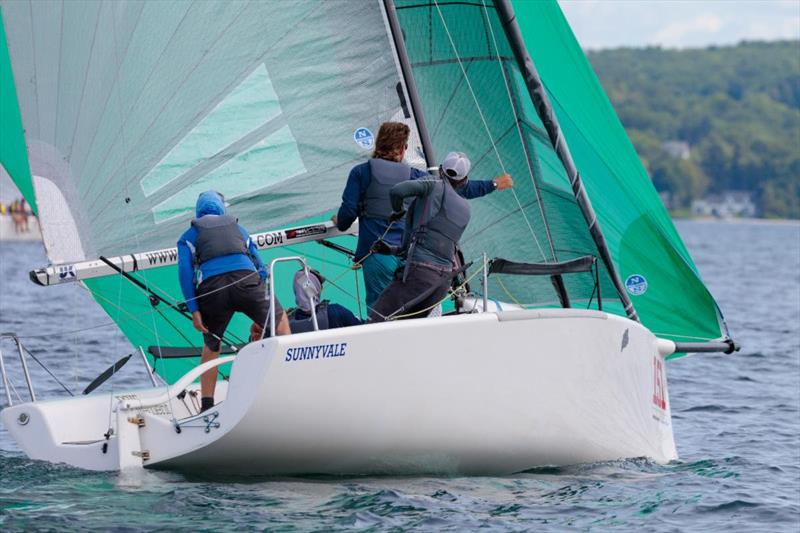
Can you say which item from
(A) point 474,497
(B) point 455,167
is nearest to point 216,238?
(B) point 455,167

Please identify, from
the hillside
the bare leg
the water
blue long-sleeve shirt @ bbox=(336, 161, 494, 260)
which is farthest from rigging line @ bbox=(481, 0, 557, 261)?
the hillside

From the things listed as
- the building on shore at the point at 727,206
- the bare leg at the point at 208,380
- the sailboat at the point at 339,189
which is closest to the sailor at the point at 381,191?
the sailboat at the point at 339,189

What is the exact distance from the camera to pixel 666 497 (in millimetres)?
7777

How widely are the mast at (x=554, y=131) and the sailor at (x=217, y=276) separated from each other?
7.53 ft

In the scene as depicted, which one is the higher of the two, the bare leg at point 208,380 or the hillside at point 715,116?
the hillside at point 715,116

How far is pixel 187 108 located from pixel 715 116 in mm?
138806

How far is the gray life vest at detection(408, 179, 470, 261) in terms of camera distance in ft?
25.8

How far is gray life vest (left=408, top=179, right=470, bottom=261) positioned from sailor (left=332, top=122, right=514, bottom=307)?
28cm

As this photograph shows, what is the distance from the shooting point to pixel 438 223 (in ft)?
25.8

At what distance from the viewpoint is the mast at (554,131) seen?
362 inches

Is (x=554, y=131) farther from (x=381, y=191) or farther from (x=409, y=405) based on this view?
(x=409, y=405)

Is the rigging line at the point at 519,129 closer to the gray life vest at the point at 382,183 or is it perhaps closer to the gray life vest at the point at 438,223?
the gray life vest at the point at 382,183

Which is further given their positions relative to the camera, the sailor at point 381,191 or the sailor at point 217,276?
the sailor at point 381,191

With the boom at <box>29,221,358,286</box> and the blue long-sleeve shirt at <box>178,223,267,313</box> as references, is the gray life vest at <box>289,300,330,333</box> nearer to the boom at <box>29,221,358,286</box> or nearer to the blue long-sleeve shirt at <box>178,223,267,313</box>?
the blue long-sleeve shirt at <box>178,223,267,313</box>
